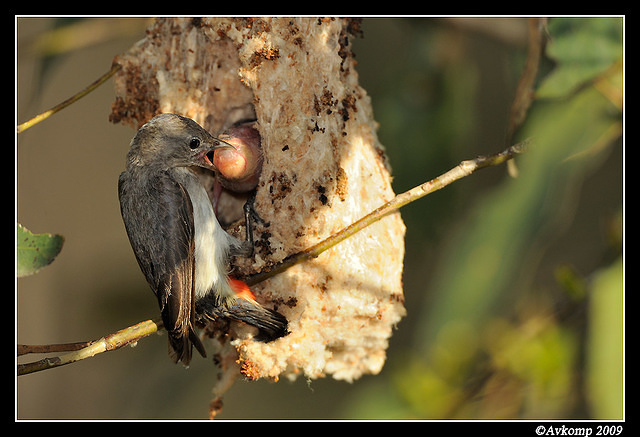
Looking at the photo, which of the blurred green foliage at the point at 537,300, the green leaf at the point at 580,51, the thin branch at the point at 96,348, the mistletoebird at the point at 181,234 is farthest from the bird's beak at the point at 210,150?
the green leaf at the point at 580,51

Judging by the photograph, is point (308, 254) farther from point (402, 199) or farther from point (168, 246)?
point (168, 246)

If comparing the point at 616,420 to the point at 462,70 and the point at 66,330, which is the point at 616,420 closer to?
the point at 462,70

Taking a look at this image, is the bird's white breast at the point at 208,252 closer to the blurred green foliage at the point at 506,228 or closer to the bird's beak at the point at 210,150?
the bird's beak at the point at 210,150

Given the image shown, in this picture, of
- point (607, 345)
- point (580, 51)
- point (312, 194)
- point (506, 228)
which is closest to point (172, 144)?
point (312, 194)

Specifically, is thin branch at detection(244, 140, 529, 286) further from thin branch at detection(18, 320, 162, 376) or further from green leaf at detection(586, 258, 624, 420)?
green leaf at detection(586, 258, 624, 420)

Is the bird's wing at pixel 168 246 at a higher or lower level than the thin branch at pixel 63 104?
lower

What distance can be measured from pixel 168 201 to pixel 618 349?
225 cm

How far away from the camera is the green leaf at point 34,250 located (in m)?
2.74

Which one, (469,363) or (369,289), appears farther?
(369,289)

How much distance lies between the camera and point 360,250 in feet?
10.1

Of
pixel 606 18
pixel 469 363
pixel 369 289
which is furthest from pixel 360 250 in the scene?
pixel 606 18

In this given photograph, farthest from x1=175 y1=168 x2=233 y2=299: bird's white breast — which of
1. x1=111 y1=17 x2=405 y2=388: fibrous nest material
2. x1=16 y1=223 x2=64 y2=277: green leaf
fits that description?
x1=16 y1=223 x2=64 y2=277: green leaf

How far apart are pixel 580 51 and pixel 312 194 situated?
139 cm

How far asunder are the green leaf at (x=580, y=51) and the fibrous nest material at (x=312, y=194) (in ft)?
3.07
